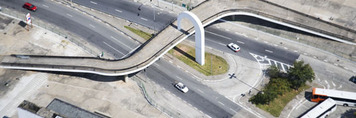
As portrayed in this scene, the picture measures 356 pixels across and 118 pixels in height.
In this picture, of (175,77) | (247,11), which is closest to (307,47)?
(247,11)

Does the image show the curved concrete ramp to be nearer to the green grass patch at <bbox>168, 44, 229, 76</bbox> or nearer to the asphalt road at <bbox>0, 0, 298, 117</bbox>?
the asphalt road at <bbox>0, 0, 298, 117</bbox>

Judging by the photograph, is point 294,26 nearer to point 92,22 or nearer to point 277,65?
point 277,65

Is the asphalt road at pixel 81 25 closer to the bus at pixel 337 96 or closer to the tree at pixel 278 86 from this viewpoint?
the tree at pixel 278 86

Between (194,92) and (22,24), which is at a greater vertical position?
(22,24)

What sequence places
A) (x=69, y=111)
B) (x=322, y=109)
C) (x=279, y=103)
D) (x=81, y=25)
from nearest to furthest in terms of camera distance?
1. (x=69, y=111)
2. (x=322, y=109)
3. (x=279, y=103)
4. (x=81, y=25)

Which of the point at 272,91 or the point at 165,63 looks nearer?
the point at 272,91

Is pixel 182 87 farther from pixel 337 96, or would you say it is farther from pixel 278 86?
pixel 337 96

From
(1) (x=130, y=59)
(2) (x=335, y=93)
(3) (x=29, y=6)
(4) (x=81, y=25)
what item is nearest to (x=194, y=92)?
(1) (x=130, y=59)
